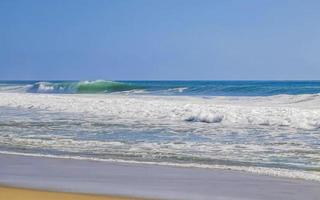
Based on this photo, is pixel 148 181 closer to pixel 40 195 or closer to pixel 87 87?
pixel 40 195

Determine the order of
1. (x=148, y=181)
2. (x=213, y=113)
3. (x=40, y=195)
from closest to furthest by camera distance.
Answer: (x=40, y=195) < (x=148, y=181) < (x=213, y=113)

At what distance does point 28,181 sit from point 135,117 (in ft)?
33.1

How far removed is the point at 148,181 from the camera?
7000 mm

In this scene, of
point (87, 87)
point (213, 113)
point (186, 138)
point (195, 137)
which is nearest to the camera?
point (186, 138)

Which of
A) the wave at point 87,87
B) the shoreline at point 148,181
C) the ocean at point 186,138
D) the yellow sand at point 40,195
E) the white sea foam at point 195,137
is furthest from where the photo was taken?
the wave at point 87,87

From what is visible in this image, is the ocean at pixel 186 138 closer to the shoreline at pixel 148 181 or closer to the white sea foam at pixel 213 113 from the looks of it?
the white sea foam at pixel 213 113

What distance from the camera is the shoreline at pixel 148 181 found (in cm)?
619

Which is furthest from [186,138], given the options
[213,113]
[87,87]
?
[87,87]

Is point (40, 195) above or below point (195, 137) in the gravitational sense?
above

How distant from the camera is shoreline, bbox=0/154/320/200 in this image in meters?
6.19

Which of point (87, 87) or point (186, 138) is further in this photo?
point (87, 87)

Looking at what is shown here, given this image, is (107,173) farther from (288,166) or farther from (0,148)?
(0,148)

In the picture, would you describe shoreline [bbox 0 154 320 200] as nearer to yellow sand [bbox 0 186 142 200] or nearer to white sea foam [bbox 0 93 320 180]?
yellow sand [bbox 0 186 142 200]

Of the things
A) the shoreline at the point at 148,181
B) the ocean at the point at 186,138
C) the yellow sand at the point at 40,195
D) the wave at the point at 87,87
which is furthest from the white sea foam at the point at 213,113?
the wave at the point at 87,87
